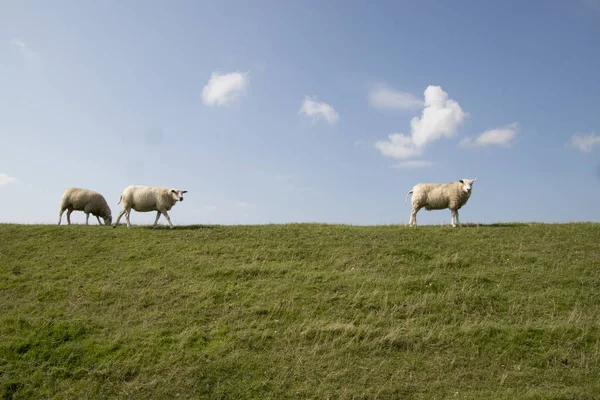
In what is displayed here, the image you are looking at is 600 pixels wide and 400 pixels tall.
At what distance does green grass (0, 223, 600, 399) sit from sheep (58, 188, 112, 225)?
810cm

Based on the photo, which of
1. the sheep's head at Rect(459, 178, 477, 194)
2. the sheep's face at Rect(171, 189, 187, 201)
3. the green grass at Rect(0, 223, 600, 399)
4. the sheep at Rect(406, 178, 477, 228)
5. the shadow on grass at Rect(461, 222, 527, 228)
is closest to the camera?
the green grass at Rect(0, 223, 600, 399)

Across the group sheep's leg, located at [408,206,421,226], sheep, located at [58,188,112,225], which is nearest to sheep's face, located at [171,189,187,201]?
sheep, located at [58,188,112,225]

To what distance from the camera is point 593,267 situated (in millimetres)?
17641

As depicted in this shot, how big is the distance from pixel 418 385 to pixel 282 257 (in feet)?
30.2

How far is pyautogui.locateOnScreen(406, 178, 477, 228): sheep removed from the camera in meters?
25.1

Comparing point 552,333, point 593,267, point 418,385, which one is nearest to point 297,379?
point 418,385

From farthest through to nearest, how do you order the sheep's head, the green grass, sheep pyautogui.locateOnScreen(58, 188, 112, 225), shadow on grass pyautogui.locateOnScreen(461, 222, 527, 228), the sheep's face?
sheep pyautogui.locateOnScreen(58, 188, 112, 225)
the sheep's face
the sheep's head
shadow on grass pyautogui.locateOnScreen(461, 222, 527, 228)
the green grass

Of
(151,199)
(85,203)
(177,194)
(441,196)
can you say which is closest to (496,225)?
(441,196)

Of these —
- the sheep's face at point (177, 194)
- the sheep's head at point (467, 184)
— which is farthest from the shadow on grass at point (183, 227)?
the sheep's head at point (467, 184)

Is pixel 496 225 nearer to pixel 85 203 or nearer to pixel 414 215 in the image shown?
pixel 414 215

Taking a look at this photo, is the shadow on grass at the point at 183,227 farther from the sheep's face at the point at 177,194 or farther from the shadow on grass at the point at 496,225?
the shadow on grass at the point at 496,225

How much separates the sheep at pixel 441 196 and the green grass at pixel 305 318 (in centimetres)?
393

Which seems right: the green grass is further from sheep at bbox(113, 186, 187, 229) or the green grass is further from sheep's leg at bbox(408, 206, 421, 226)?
sheep at bbox(113, 186, 187, 229)

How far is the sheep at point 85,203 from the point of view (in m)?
29.0
